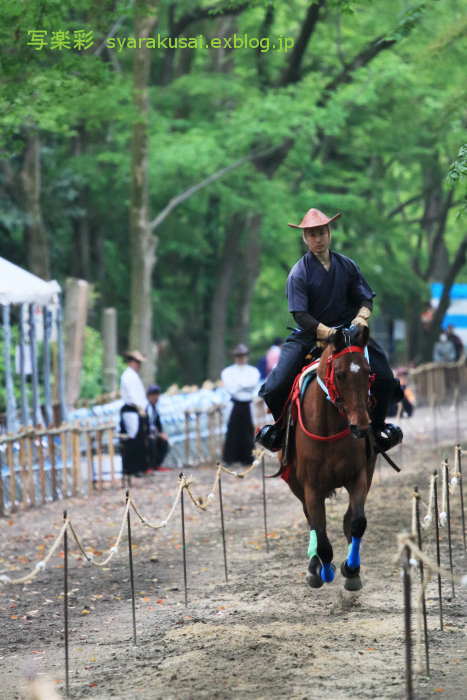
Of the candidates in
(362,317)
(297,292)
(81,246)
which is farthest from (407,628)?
(81,246)

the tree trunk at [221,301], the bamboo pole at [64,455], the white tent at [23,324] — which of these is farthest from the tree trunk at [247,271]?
the bamboo pole at [64,455]

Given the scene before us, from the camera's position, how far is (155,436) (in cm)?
1908

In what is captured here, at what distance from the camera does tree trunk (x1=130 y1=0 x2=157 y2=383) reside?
74.2 ft

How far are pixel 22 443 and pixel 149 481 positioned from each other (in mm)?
3330

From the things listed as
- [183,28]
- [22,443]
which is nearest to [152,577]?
[22,443]

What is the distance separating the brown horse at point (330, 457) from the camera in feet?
27.8

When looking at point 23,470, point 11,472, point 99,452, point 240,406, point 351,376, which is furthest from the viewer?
point 240,406

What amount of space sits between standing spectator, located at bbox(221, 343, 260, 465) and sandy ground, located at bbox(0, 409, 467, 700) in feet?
14.3

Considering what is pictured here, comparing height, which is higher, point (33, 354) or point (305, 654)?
point (33, 354)

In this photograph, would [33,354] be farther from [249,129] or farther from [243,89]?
[243,89]

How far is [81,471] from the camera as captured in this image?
17516mm

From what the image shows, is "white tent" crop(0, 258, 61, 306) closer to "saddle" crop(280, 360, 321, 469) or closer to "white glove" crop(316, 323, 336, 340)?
"saddle" crop(280, 360, 321, 469)

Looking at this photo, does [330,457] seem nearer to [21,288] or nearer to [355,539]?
[355,539]

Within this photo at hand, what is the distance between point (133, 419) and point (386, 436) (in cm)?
915
